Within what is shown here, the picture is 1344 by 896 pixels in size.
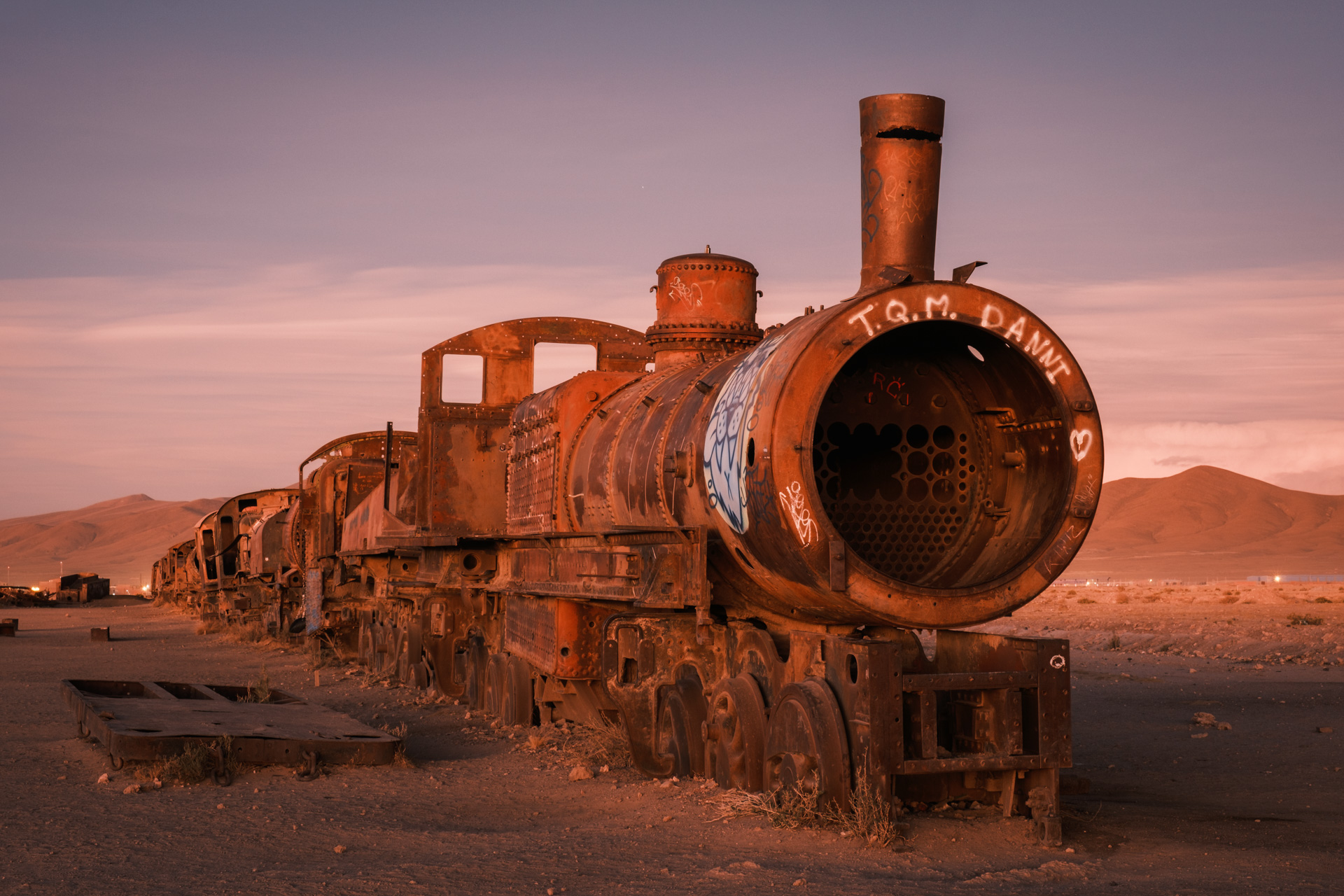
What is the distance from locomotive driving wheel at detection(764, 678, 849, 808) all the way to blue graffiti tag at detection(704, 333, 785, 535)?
94cm

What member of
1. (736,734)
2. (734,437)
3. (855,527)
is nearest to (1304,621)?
(736,734)

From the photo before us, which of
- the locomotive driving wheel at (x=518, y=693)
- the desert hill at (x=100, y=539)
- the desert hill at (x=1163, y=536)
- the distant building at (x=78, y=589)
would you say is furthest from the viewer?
the desert hill at (x=100, y=539)

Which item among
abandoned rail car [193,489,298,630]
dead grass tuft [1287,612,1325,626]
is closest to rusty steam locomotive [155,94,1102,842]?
abandoned rail car [193,489,298,630]

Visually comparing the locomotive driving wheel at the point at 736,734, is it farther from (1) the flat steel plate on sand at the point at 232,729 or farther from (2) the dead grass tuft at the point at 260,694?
(2) the dead grass tuft at the point at 260,694

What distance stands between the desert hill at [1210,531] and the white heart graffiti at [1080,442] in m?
73.6

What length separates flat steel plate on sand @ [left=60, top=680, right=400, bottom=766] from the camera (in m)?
8.15

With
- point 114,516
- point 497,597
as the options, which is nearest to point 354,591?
point 497,597

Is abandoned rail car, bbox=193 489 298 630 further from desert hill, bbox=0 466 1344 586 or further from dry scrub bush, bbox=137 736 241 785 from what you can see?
desert hill, bbox=0 466 1344 586

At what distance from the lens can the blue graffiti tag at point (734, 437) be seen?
20.8ft

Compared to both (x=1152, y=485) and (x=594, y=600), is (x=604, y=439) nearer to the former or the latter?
(x=594, y=600)

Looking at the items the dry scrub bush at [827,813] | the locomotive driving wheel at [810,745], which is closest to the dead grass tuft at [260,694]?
the dry scrub bush at [827,813]

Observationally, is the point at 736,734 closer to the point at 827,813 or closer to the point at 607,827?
the point at 607,827

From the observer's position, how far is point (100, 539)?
14412 cm

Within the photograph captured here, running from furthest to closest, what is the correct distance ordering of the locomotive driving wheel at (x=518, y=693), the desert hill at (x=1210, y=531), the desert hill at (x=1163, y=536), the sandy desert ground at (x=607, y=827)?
1. the desert hill at (x=1163, y=536)
2. the desert hill at (x=1210, y=531)
3. the locomotive driving wheel at (x=518, y=693)
4. the sandy desert ground at (x=607, y=827)
